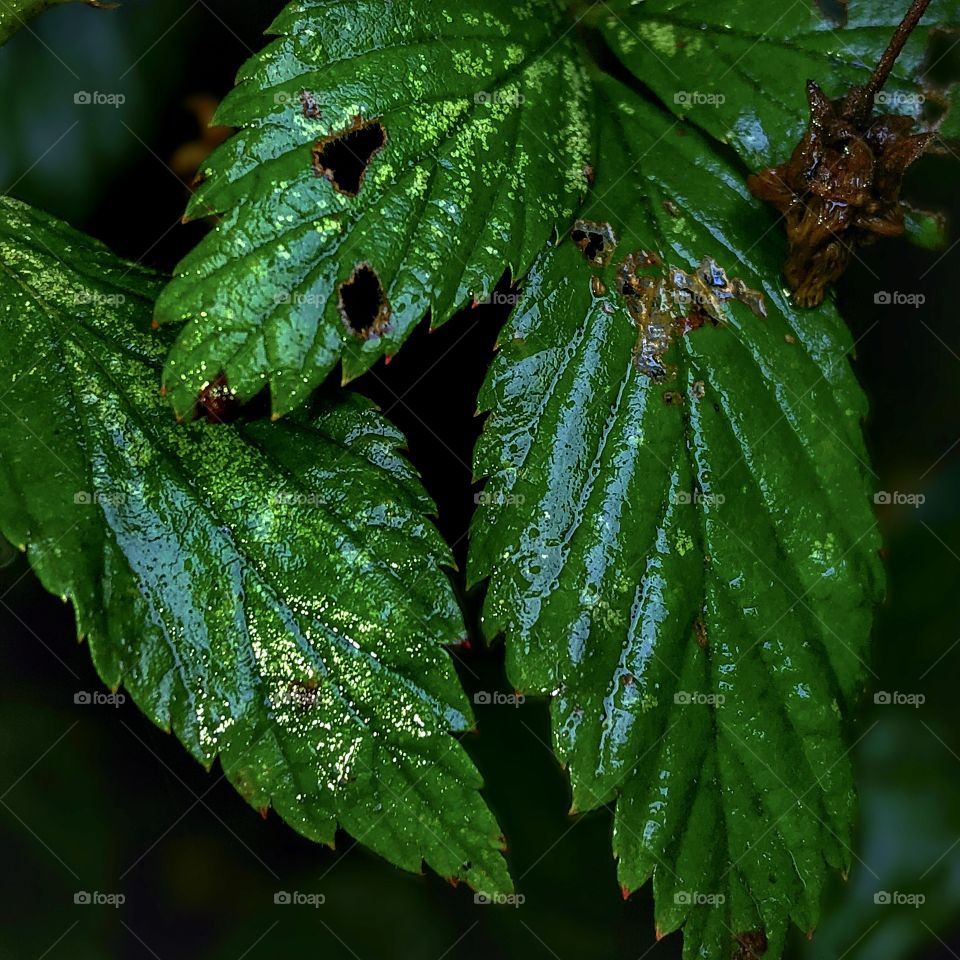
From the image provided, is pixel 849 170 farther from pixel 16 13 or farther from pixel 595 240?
pixel 16 13

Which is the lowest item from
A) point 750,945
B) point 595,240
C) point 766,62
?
point 750,945

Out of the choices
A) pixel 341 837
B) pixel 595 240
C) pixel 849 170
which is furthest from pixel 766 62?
pixel 341 837

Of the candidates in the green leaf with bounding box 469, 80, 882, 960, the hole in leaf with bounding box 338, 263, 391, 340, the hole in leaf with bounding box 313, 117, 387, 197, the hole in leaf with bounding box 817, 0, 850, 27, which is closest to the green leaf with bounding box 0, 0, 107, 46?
the hole in leaf with bounding box 313, 117, 387, 197

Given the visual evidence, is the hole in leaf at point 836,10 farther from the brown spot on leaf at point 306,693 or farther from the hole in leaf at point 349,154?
the brown spot on leaf at point 306,693

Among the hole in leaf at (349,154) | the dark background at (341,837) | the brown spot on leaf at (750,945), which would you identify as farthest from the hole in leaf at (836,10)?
the brown spot on leaf at (750,945)

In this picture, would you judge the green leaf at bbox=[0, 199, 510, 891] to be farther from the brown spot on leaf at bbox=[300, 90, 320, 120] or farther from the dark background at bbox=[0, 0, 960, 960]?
the brown spot on leaf at bbox=[300, 90, 320, 120]

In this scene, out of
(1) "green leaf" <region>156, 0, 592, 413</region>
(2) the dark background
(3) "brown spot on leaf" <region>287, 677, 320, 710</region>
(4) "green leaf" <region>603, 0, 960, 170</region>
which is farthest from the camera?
(2) the dark background

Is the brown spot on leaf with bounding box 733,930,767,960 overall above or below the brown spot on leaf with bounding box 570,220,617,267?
below
